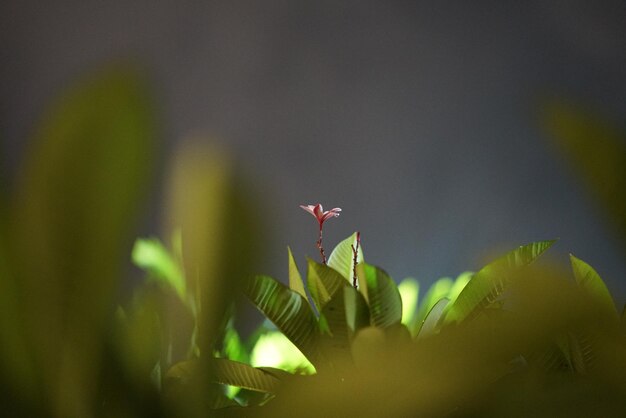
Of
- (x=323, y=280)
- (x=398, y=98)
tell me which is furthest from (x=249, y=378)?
(x=398, y=98)

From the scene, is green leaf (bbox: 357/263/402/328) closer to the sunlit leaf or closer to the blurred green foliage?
the blurred green foliage

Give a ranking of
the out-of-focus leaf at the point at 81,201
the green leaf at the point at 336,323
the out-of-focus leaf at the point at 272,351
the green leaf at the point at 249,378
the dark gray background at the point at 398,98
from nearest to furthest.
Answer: the out-of-focus leaf at the point at 81,201, the green leaf at the point at 336,323, the green leaf at the point at 249,378, the out-of-focus leaf at the point at 272,351, the dark gray background at the point at 398,98

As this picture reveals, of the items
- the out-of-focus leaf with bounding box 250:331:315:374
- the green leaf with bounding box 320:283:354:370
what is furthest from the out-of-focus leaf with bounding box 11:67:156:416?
the out-of-focus leaf with bounding box 250:331:315:374

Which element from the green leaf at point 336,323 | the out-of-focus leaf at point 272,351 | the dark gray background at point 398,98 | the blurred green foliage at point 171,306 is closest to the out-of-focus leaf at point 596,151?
the blurred green foliage at point 171,306

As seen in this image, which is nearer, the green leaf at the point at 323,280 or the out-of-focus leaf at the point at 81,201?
the out-of-focus leaf at the point at 81,201

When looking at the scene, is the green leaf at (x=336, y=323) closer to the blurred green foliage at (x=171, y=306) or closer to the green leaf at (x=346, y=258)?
the blurred green foliage at (x=171, y=306)

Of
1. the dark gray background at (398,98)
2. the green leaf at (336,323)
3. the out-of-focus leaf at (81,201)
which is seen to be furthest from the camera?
the dark gray background at (398,98)
